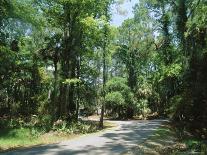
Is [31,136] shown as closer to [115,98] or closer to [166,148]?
[166,148]

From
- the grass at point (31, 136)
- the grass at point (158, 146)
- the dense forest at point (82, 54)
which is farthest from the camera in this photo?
the dense forest at point (82, 54)

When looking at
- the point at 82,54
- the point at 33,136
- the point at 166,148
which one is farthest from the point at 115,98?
the point at 166,148

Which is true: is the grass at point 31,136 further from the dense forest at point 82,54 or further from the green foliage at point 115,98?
the green foliage at point 115,98

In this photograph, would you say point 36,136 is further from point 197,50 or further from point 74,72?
point 197,50

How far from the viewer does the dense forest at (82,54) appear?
24.3 metres

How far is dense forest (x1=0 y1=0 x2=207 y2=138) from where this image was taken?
2428cm

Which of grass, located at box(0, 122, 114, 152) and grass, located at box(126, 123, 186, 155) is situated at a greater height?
grass, located at box(0, 122, 114, 152)

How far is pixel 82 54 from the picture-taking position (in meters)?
32.8

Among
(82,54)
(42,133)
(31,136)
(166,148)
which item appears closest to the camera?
(166,148)

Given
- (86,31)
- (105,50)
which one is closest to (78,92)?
(105,50)

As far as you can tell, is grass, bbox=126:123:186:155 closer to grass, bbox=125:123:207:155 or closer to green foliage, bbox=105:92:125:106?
grass, bbox=125:123:207:155

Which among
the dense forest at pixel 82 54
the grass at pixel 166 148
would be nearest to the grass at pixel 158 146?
the grass at pixel 166 148

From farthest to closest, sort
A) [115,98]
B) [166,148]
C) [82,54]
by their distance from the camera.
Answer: [115,98]
[82,54]
[166,148]

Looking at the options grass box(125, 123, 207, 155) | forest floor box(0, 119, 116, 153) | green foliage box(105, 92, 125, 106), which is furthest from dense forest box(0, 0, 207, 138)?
grass box(125, 123, 207, 155)
